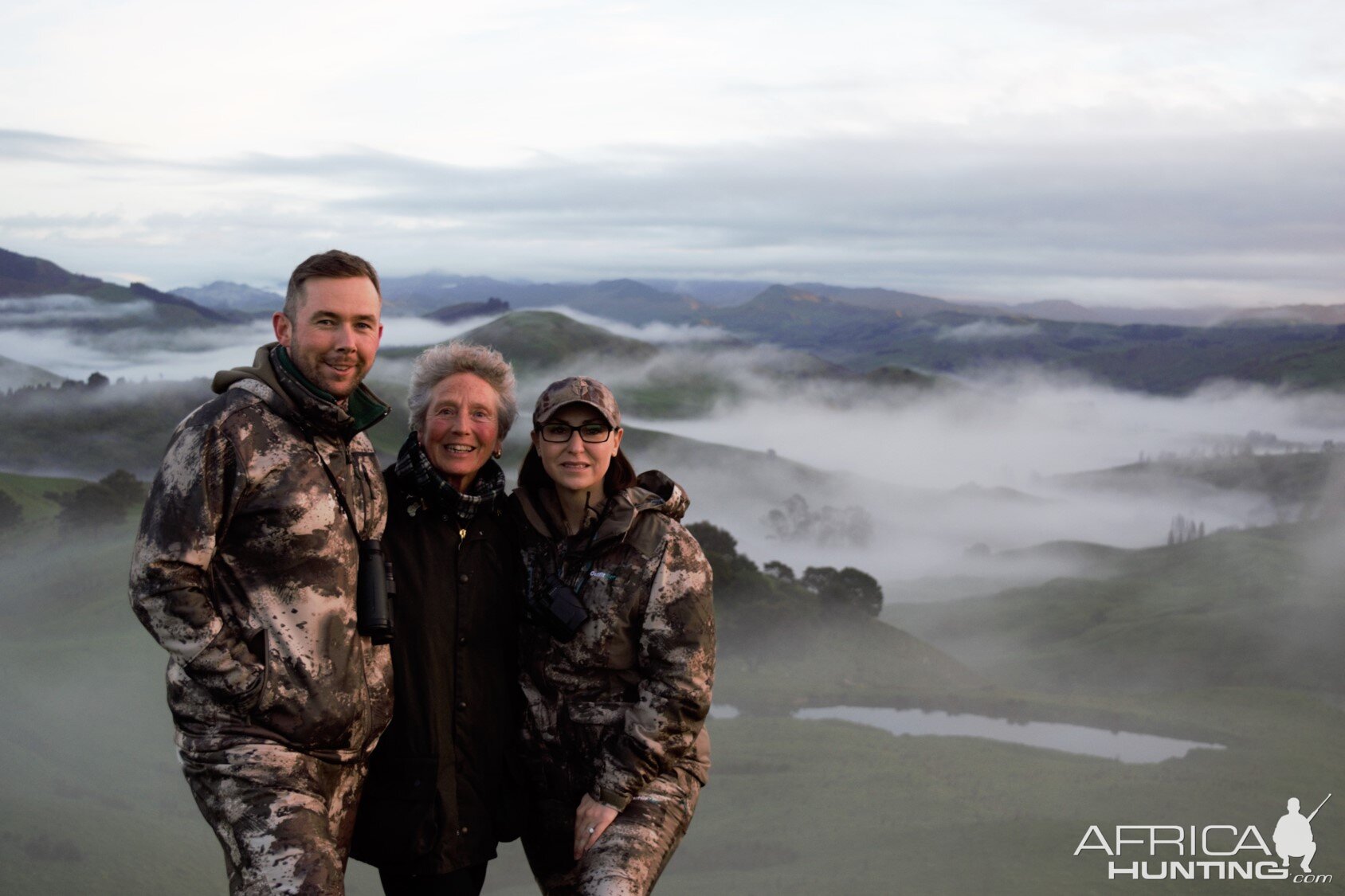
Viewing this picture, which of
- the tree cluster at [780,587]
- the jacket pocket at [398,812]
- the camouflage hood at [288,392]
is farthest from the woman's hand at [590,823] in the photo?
the tree cluster at [780,587]

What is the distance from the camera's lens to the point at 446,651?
22.3 feet

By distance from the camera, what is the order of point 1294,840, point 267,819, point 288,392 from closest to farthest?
point 267,819, point 288,392, point 1294,840

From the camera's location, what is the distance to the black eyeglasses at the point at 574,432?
23.2 feet

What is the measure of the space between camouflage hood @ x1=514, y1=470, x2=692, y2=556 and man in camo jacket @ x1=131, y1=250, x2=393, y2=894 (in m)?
1.06

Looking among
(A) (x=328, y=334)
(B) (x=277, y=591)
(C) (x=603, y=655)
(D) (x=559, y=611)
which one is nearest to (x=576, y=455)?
(D) (x=559, y=611)

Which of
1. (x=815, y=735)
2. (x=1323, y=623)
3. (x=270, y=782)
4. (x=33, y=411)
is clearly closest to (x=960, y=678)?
(x=815, y=735)

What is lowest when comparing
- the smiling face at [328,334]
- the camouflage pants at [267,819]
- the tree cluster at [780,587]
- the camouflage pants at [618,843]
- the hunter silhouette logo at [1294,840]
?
the tree cluster at [780,587]

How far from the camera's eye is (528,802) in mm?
7148

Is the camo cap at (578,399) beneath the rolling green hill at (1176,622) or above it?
above

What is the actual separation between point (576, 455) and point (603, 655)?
1.23m

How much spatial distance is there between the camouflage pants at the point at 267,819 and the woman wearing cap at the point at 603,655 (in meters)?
1.45

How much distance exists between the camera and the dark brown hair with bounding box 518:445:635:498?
7227mm

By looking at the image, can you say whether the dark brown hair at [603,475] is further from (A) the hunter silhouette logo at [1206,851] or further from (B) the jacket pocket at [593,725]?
(A) the hunter silhouette logo at [1206,851]

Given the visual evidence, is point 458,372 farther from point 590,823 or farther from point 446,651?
point 590,823
